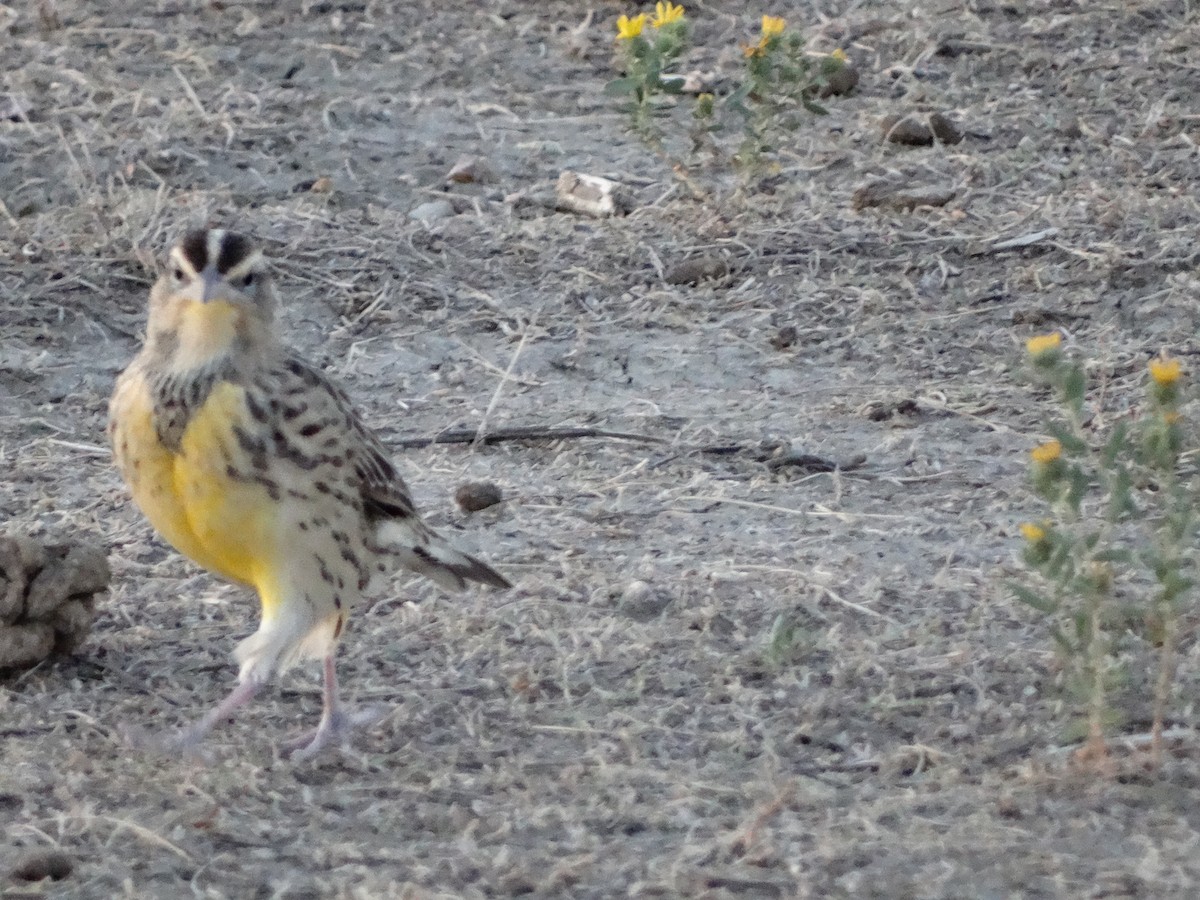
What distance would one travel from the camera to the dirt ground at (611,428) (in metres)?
4.84

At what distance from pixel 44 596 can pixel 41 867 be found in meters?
1.30

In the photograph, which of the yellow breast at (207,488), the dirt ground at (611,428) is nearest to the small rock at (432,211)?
the dirt ground at (611,428)

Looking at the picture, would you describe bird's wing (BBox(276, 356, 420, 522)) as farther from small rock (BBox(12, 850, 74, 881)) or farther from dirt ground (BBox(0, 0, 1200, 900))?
small rock (BBox(12, 850, 74, 881))

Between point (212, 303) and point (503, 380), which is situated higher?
point (212, 303)

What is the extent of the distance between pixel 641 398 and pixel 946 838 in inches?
142

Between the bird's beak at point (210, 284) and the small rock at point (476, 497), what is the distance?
1806 mm

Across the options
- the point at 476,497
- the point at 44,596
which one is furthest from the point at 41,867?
the point at 476,497

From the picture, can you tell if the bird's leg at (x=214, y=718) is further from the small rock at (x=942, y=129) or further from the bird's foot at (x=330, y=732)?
the small rock at (x=942, y=129)

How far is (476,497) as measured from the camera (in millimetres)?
7113

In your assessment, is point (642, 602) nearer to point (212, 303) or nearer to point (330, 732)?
point (330, 732)

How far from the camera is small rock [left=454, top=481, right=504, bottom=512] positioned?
7113mm

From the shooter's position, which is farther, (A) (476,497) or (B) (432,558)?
(A) (476,497)

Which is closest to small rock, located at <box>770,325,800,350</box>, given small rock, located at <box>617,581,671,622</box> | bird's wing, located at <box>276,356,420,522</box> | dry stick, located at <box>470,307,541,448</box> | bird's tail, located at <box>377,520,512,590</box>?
dry stick, located at <box>470,307,541,448</box>

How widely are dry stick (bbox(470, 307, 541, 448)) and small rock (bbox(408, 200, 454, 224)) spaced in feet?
3.33
